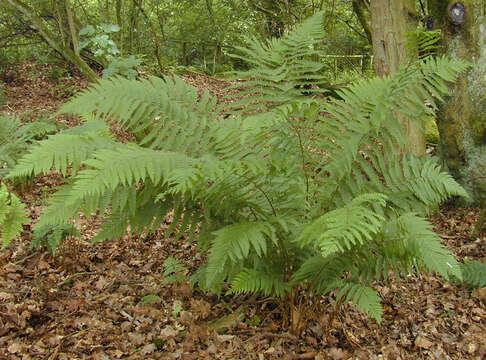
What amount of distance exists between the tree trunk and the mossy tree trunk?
297 mm

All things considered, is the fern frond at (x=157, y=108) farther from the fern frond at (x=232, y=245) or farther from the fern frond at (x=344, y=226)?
the fern frond at (x=344, y=226)

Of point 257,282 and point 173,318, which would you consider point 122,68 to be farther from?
point 257,282

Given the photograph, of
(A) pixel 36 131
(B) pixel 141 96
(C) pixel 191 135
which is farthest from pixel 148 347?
(A) pixel 36 131

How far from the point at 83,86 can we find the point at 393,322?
19.4 feet

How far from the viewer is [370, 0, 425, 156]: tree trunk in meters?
3.57

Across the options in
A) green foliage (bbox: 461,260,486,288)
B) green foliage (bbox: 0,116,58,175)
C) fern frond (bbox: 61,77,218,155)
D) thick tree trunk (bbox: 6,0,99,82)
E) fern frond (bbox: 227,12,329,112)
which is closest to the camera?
fern frond (bbox: 61,77,218,155)

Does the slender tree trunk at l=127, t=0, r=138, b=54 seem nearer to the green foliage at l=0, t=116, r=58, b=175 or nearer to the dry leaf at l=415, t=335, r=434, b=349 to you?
the green foliage at l=0, t=116, r=58, b=175

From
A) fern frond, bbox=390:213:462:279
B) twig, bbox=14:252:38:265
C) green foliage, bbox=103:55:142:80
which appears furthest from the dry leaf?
green foliage, bbox=103:55:142:80

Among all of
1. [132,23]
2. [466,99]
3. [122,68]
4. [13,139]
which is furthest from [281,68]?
[132,23]

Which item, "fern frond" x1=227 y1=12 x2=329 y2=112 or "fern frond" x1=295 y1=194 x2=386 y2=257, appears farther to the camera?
"fern frond" x1=227 y1=12 x2=329 y2=112

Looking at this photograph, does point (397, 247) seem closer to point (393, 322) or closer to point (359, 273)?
point (359, 273)

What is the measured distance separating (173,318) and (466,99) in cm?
309

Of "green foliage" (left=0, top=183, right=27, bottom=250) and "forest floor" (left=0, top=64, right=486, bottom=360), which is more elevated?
"green foliage" (left=0, top=183, right=27, bottom=250)

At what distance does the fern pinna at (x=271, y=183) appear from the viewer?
172 cm
